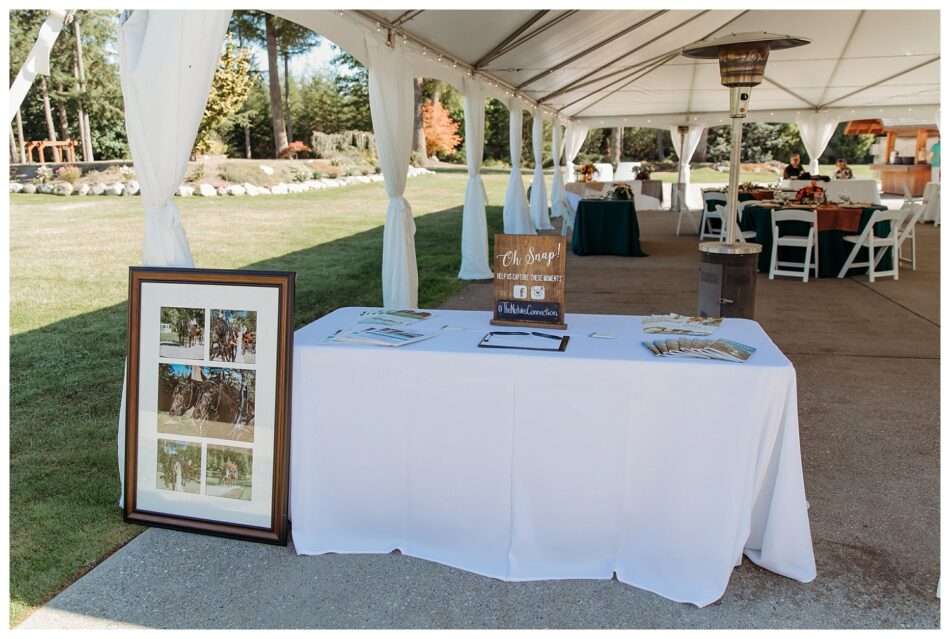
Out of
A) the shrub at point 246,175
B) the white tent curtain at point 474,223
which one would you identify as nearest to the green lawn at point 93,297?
the white tent curtain at point 474,223

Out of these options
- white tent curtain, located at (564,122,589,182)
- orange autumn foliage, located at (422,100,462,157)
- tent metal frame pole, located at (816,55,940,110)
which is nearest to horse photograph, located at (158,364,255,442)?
tent metal frame pole, located at (816,55,940,110)

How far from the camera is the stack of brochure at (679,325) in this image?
2.77 meters

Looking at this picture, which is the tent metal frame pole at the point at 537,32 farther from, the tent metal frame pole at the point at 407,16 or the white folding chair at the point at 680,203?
the white folding chair at the point at 680,203

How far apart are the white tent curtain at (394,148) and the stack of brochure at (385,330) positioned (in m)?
2.55

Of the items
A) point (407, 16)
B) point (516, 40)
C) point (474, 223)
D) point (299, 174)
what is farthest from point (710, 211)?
point (299, 174)

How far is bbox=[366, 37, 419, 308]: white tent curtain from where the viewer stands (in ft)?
17.4

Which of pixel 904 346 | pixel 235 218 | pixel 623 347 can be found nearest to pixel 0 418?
pixel 623 347

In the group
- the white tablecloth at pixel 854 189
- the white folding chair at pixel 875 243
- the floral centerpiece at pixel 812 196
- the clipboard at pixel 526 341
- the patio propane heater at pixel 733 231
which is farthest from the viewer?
the white tablecloth at pixel 854 189

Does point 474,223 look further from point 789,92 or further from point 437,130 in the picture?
point 437,130

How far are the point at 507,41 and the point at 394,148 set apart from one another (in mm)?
1979

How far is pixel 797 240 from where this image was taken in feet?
26.2

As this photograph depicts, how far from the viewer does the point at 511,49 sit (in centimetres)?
717

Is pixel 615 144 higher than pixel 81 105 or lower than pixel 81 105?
higher
